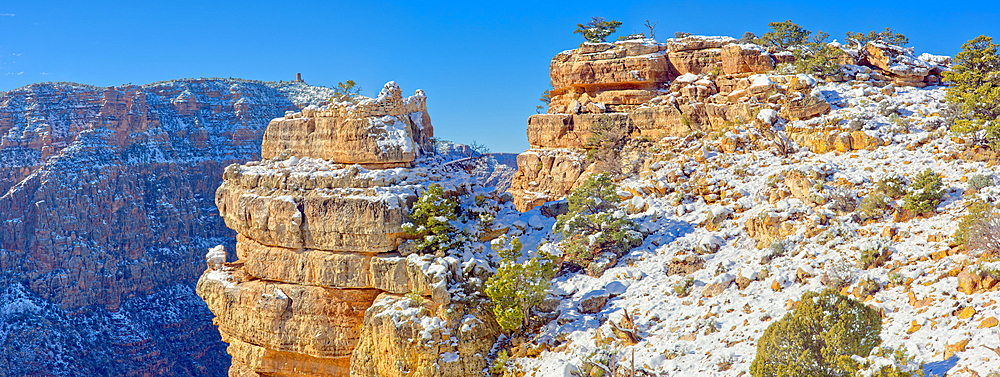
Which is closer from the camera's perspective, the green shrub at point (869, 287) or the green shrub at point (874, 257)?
the green shrub at point (869, 287)

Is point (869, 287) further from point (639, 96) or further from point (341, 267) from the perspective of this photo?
point (639, 96)

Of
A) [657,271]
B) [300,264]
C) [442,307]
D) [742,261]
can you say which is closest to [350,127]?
[300,264]

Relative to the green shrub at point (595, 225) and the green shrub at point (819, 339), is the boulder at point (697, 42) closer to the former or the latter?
the green shrub at point (595, 225)

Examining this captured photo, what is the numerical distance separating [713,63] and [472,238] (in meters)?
19.0

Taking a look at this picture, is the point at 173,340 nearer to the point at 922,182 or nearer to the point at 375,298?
the point at 375,298

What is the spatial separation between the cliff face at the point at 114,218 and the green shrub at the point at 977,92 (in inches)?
3785

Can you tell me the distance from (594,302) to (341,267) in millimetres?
10818

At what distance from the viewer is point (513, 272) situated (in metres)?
A: 22.9

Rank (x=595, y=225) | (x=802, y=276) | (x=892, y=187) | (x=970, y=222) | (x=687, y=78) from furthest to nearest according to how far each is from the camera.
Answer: (x=687, y=78), (x=595, y=225), (x=892, y=187), (x=802, y=276), (x=970, y=222)

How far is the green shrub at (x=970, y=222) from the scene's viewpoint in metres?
17.5

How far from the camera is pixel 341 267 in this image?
25.8m

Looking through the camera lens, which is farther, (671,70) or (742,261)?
(671,70)

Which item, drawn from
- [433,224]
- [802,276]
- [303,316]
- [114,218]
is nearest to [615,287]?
[802,276]

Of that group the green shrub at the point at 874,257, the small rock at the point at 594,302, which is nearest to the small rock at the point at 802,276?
the green shrub at the point at 874,257
